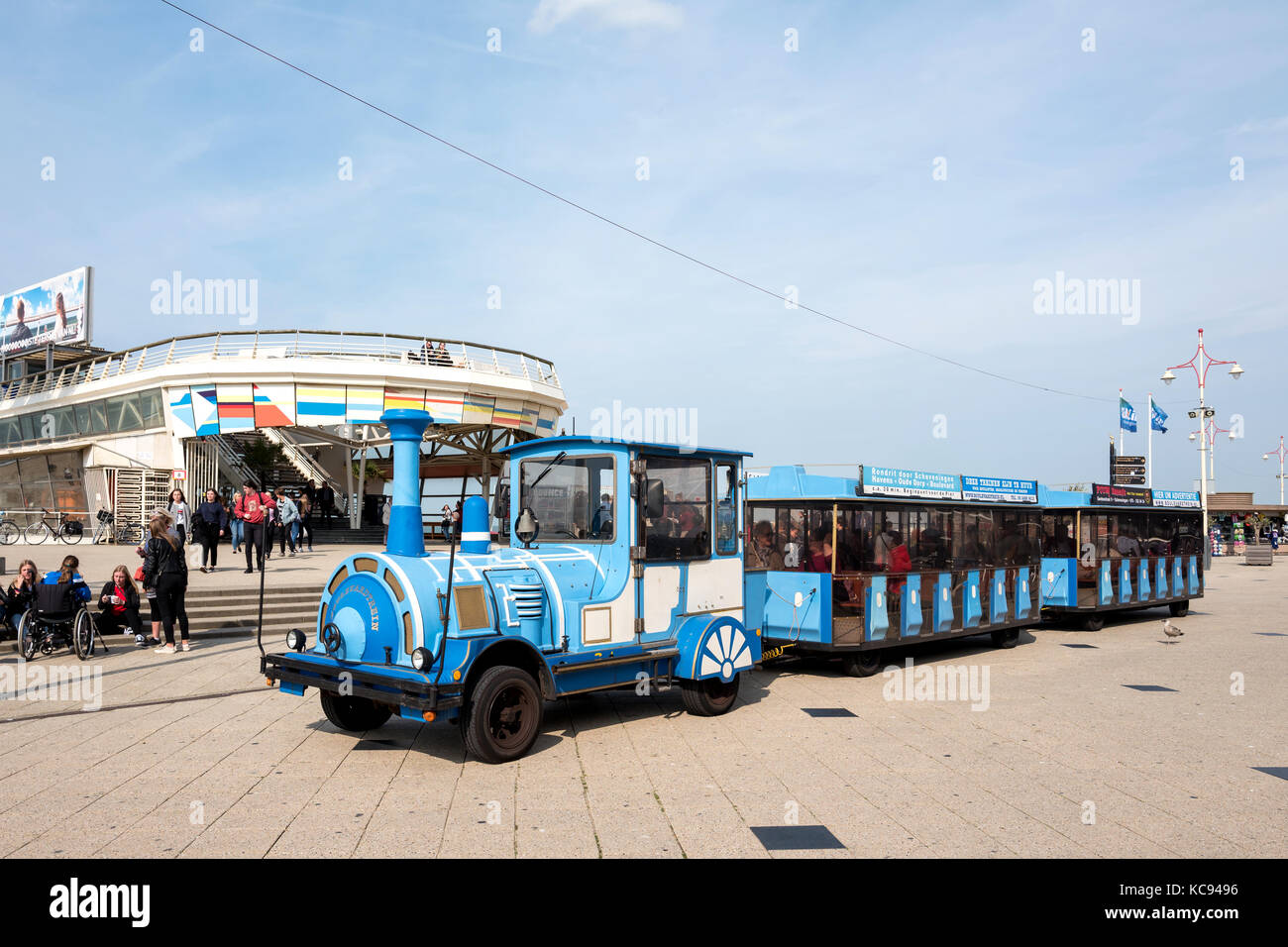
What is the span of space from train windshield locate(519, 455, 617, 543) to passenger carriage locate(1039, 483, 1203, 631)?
10.2m

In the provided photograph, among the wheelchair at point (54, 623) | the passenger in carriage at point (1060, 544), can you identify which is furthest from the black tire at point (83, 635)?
the passenger in carriage at point (1060, 544)

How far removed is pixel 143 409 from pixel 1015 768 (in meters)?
29.1

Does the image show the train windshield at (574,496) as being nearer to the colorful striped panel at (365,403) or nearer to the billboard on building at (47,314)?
the colorful striped panel at (365,403)

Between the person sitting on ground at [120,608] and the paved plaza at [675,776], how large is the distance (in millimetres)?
1604

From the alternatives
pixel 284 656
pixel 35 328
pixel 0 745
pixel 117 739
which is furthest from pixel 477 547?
pixel 35 328

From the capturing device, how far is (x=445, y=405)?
28672 millimetres

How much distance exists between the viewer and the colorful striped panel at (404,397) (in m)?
27.8

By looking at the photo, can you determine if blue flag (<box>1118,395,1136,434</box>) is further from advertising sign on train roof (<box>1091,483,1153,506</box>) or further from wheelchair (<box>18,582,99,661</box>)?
wheelchair (<box>18,582,99,661</box>)

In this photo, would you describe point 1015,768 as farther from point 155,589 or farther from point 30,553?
point 30,553

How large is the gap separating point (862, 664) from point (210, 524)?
1278 centimetres

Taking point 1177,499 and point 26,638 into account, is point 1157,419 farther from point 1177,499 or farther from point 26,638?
point 26,638

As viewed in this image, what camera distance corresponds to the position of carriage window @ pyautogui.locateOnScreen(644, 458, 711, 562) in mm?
7855

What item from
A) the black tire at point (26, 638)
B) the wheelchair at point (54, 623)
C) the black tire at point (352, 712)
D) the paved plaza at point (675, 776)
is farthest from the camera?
the wheelchair at point (54, 623)

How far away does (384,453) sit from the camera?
127 feet
